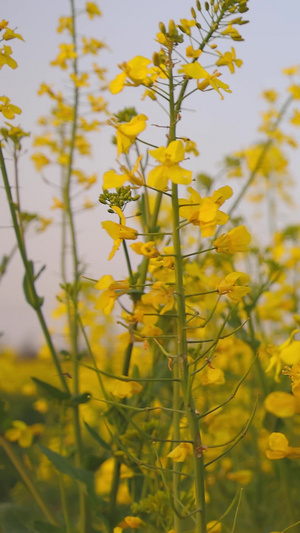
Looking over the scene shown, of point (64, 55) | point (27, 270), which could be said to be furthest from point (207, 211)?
point (64, 55)

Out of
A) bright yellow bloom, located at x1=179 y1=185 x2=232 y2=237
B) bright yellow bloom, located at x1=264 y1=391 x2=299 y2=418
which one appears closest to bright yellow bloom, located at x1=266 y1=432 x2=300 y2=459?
bright yellow bloom, located at x1=264 y1=391 x2=299 y2=418

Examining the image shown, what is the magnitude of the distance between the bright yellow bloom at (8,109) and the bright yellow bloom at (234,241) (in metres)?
0.57

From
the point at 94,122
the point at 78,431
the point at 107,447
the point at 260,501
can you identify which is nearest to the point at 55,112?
the point at 94,122

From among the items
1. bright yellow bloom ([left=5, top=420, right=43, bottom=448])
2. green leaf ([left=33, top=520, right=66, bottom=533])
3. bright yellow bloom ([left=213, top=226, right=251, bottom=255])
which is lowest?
green leaf ([left=33, top=520, right=66, bottom=533])

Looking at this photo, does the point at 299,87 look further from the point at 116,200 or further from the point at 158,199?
the point at 116,200

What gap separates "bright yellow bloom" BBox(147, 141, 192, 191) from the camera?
0.93 m

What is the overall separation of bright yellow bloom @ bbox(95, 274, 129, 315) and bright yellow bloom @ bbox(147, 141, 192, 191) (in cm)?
23

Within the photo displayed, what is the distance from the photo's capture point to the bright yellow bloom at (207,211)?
0.96 m

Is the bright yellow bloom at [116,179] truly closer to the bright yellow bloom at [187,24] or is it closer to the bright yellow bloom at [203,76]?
the bright yellow bloom at [203,76]

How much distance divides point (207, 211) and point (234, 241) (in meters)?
0.10

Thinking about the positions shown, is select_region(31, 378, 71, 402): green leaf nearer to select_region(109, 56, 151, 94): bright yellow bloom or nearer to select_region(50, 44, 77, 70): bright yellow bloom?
select_region(109, 56, 151, 94): bright yellow bloom

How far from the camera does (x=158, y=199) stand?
4.91 ft

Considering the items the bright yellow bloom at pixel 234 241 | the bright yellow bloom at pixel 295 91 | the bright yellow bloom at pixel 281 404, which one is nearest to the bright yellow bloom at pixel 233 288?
the bright yellow bloom at pixel 234 241

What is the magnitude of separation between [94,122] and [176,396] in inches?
56.8
